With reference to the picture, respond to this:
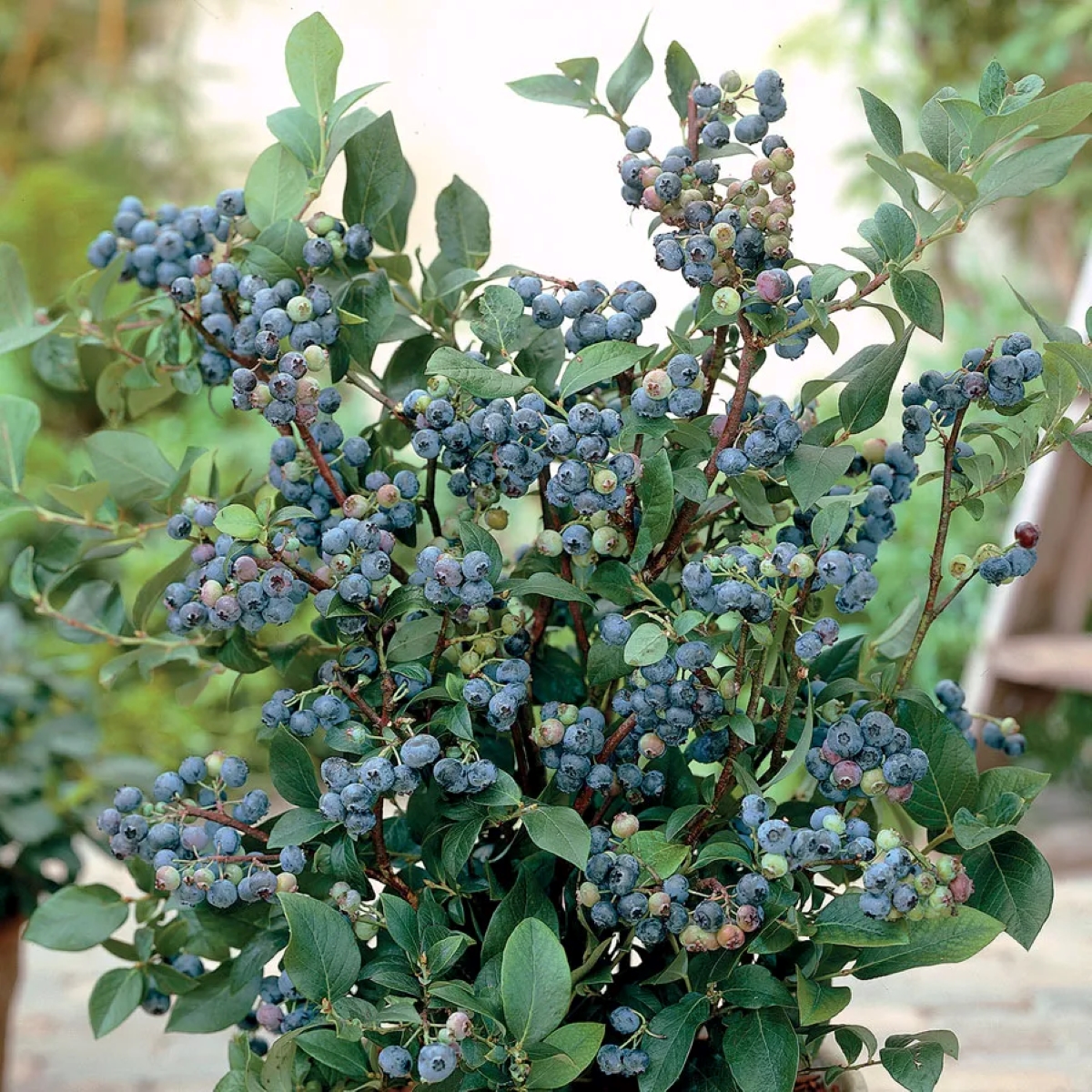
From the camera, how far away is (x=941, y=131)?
1.63ft

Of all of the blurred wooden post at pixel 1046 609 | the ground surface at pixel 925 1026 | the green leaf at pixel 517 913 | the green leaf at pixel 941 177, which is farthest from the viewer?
the blurred wooden post at pixel 1046 609

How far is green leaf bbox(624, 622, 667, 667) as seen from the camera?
0.48 m

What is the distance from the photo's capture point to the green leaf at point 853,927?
0.52 m

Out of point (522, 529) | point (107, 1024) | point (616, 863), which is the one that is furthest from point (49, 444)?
point (616, 863)

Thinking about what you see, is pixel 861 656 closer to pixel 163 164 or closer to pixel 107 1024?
pixel 107 1024

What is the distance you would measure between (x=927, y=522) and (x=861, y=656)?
1.77 metres

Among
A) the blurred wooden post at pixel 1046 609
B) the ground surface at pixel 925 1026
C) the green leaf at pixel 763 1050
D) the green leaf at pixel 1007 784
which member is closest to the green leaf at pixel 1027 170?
the green leaf at pixel 1007 784

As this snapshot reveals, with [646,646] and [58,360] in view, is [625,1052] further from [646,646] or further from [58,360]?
[58,360]

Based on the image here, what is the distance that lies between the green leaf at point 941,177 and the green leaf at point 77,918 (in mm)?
478

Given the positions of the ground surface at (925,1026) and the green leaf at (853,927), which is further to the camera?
the ground surface at (925,1026)

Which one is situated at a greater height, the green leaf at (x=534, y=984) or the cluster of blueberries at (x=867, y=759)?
the cluster of blueberries at (x=867, y=759)

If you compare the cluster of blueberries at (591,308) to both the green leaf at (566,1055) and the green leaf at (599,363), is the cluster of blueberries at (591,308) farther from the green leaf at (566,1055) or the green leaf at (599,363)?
the green leaf at (566,1055)

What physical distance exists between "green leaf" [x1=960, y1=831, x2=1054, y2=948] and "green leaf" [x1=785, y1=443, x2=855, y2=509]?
169mm

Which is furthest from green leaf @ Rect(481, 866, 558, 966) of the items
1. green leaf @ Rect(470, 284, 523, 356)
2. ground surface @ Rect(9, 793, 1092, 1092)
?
ground surface @ Rect(9, 793, 1092, 1092)
